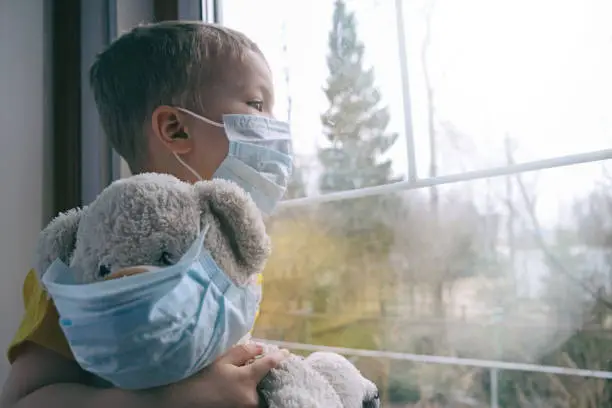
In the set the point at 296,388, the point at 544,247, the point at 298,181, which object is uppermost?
the point at 298,181

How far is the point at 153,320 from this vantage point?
19.5 inches

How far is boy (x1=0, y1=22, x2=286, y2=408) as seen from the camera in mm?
684

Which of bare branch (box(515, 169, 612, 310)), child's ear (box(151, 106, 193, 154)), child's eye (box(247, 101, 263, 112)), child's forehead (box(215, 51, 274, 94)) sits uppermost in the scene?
child's forehead (box(215, 51, 274, 94))

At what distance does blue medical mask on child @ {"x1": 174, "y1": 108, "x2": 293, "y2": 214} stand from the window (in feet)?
0.84

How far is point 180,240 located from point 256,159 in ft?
0.95

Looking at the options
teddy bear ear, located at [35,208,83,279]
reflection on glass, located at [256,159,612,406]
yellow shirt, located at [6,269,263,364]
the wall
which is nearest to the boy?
yellow shirt, located at [6,269,263,364]

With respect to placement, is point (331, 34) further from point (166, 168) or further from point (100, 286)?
point (100, 286)

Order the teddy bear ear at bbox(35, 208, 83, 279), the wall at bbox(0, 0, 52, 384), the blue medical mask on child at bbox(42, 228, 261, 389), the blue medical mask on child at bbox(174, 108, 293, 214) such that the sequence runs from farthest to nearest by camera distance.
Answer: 1. the wall at bbox(0, 0, 52, 384)
2. the blue medical mask on child at bbox(174, 108, 293, 214)
3. the teddy bear ear at bbox(35, 208, 83, 279)
4. the blue medical mask on child at bbox(42, 228, 261, 389)

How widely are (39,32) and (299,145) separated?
2.39 feet

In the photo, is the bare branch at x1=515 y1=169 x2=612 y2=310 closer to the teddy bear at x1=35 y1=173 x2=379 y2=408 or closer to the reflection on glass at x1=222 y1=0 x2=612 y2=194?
the reflection on glass at x1=222 y1=0 x2=612 y2=194

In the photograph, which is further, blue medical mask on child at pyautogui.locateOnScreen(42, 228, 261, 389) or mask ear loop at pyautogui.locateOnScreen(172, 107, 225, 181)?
mask ear loop at pyautogui.locateOnScreen(172, 107, 225, 181)

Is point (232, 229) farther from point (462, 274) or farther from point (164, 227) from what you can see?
point (462, 274)

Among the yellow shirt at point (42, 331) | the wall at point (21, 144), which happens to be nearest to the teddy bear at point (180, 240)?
the yellow shirt at point (42, 331)

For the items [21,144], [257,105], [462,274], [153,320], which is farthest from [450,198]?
[21,144]
